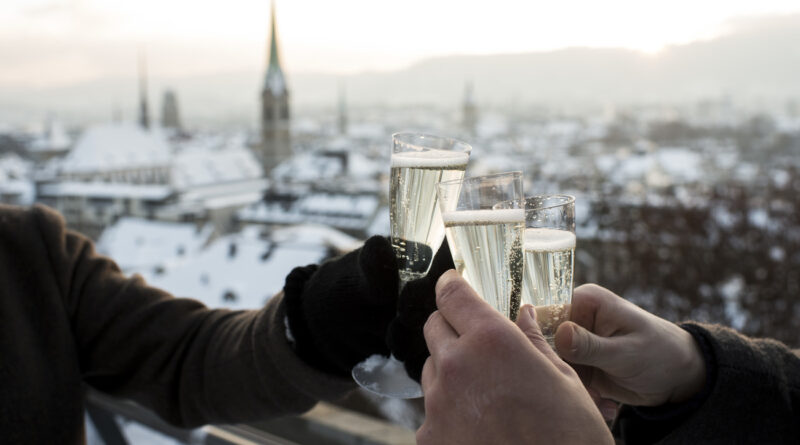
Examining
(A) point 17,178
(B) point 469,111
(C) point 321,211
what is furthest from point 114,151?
(B) point 469,111

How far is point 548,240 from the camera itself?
4.51ft

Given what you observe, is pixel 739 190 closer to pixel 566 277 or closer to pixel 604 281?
pixel 604 281

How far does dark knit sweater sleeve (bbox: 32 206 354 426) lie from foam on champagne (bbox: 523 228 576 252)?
66 cm

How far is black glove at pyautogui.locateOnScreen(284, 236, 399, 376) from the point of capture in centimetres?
149

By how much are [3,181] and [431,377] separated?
90.0 feet

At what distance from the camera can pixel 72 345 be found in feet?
5.98

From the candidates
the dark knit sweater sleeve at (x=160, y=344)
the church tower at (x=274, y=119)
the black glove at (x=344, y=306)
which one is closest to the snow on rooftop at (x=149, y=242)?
the dark knit sweater sleeve at (x=160, y=344)

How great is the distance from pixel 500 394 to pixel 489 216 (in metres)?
0.44

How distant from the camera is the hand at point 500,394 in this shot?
884mm

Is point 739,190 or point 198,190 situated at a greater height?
Answer: point 739,190

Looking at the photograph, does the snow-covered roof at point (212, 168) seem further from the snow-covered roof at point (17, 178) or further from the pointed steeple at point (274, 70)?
the snow-covered roof at point (17, 178)

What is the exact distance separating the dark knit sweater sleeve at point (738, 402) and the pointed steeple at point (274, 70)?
55160mm

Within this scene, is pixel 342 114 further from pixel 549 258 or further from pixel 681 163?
pixel 549 258

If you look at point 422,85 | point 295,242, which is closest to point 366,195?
point 422,85
